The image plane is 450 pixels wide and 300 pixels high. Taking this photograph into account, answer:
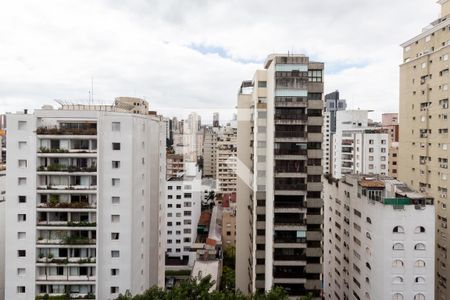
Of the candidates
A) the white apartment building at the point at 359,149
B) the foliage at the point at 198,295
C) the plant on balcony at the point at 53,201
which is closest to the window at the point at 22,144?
the plant on balcony at the point at 53,201

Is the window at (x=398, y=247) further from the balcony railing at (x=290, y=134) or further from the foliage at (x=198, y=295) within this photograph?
the foliage at (x=198, y=295)

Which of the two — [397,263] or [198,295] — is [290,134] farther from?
[198,295]

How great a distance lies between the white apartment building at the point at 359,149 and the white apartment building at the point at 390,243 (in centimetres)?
1135

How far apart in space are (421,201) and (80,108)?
333 inches

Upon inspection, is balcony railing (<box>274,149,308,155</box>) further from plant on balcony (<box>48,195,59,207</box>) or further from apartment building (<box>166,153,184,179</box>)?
apartment building (<box>166,153,184,179</box>)

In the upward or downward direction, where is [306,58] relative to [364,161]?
upward

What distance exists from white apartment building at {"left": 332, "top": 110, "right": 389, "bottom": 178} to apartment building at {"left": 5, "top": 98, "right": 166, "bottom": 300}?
1583 centimetres

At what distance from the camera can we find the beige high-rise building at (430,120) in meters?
10.9

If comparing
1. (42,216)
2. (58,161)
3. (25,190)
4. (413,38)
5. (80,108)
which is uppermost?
(413,38)

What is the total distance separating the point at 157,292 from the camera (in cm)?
646

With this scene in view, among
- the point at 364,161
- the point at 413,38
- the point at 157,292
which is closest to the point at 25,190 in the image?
the point at 157,292

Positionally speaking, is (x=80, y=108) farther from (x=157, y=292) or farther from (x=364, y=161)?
(x=364, y=161)

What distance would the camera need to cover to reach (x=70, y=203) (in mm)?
7977

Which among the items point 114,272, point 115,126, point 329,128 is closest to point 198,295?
point 114,272
